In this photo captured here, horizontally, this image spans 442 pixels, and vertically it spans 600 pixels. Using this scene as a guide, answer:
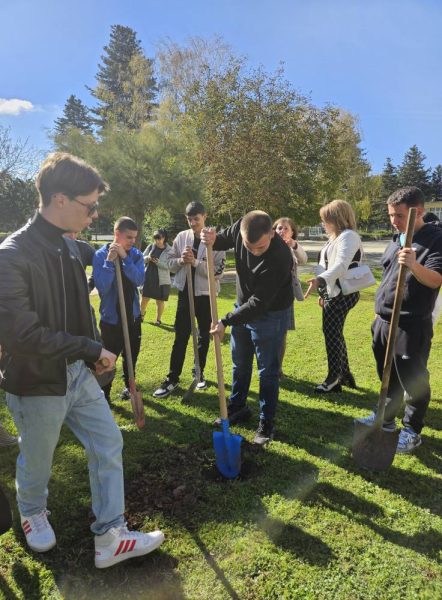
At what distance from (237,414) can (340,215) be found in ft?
7.84

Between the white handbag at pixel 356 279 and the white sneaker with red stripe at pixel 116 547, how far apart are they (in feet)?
10.4

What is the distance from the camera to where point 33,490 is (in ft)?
7.85

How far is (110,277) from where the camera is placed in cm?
412

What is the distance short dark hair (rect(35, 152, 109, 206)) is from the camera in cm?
209

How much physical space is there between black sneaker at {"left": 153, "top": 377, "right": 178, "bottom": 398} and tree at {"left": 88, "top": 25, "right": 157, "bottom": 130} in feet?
83.4

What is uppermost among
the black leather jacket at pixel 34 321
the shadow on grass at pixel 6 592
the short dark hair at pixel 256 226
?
the short dark hair at pixel 256 226

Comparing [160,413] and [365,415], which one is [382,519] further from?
[160,413]

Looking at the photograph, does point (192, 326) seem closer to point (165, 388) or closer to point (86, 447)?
point (165, 388)

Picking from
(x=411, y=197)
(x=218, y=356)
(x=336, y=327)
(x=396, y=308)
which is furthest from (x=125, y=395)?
(x=411, y=197)

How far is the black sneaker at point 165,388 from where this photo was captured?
4742 mm

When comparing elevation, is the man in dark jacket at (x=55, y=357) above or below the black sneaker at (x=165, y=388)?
above

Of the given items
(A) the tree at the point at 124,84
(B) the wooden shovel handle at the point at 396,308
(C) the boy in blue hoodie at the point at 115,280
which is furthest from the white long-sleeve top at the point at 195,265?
(A) the tree at the point at 124,84

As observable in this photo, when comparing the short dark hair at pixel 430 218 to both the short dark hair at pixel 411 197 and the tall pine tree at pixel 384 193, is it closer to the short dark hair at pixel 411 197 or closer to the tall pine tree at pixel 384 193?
the short dark hair at pixel 411 197

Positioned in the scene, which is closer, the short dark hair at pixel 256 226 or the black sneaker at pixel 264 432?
the short dark hair at pixel 256 226
